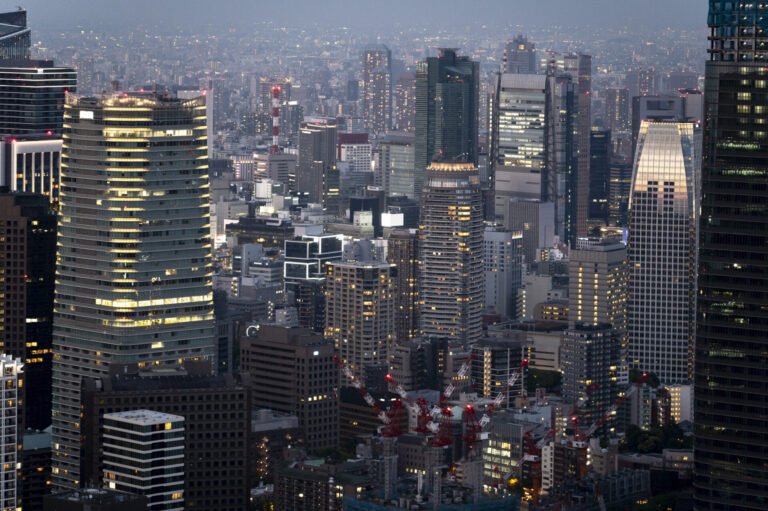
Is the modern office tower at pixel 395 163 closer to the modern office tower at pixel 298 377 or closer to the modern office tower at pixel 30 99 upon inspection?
the modern office tower at pixel 30 99

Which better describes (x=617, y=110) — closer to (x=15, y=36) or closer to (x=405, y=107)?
(x=405, y=107)

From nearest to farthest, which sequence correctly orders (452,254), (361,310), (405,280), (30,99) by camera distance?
(30,99) < (361,310) < (405,280) < (452,254)

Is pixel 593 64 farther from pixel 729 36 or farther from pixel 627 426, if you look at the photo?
pixel 729 36

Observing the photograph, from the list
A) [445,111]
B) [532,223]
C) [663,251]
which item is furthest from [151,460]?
[445,111]

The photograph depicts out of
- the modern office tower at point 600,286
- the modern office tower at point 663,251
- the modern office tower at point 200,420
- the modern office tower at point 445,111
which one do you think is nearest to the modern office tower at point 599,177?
the modern office tower at point 445,111

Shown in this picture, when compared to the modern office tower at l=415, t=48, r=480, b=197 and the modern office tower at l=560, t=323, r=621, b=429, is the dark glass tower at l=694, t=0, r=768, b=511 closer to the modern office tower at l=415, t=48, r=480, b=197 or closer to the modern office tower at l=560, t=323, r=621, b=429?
the modern office tower at l=560, t=323, r=621, b=429

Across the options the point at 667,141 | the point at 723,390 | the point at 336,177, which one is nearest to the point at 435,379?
the point at 667,141
